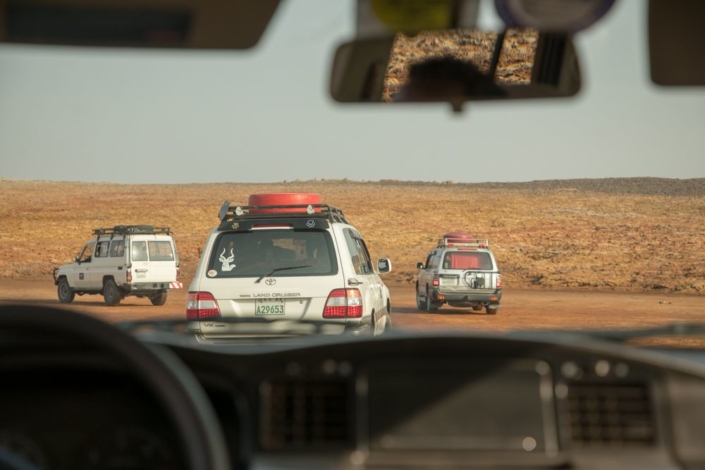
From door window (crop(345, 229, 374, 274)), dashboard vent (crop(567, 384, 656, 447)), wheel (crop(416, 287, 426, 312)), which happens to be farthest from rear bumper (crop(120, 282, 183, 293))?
dashboard vent (crop(567, 384, 656, 447))

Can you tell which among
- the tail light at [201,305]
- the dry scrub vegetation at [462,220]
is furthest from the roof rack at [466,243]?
the tail light at [201,305]

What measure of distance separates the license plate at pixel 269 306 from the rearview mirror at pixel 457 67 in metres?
7.37

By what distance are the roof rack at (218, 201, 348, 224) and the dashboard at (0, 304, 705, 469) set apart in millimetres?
7572

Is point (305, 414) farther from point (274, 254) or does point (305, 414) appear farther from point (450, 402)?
point (274, 254)

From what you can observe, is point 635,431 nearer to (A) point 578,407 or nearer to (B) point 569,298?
(A) point 578,407

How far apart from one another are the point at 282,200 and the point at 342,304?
174cm

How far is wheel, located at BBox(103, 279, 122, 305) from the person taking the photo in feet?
90.6

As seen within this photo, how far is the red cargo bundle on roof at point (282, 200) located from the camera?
38.1ft

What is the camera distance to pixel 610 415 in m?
3.46

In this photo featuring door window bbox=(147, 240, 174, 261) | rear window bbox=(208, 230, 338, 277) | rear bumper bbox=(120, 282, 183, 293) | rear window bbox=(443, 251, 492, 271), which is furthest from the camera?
door window bbox=(147, 240, 174, 261)

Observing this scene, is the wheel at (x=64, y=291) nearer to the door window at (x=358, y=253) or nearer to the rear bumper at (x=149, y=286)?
the rear bumper at (x=149, y=286)

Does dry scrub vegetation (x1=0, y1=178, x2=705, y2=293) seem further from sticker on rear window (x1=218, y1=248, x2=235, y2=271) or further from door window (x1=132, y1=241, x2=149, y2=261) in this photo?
door window (x1=132, y1=241, x2=149, y2=261)

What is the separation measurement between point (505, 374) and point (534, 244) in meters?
41.0

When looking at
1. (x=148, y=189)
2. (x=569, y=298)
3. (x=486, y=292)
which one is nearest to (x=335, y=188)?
(x=148, y=189)
